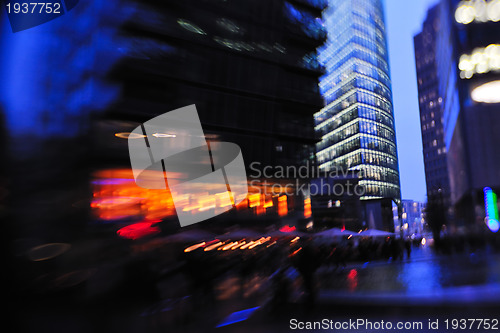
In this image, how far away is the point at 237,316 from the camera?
7.38 meters

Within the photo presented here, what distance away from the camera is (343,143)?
36.6 m

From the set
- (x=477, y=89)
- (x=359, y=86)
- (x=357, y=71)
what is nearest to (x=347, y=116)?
(x=359, y=86)

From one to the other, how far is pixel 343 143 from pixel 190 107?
67.8ft

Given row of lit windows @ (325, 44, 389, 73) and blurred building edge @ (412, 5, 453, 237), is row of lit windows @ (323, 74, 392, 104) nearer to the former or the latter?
row of lit windows @ (325, 44, 389, 73)

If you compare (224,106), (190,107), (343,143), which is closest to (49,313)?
(190,107)

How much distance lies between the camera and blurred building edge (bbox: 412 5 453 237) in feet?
140

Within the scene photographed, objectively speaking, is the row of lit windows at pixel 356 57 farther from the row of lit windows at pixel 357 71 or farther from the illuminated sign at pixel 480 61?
the illuminated sign at pixel 480 61

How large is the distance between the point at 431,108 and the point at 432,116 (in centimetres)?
310

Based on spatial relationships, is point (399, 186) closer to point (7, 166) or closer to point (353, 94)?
point (353, 94)

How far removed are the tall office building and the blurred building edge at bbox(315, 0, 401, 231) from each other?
1339 cm

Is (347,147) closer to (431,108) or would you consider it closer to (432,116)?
(431,108)

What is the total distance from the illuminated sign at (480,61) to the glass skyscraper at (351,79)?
653cm

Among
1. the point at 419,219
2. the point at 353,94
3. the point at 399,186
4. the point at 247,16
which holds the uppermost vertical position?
the point at 247,16

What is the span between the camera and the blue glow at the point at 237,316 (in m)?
6.86
